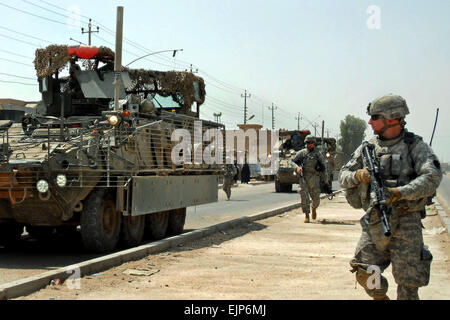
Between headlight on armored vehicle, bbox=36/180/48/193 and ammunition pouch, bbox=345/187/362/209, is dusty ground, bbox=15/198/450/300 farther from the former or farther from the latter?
headlight on armored vehicle, bbox=36/180/48/193

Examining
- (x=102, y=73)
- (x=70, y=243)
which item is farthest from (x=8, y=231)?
(x=102, y=73)

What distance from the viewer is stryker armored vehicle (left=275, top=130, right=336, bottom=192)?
27.9 metres

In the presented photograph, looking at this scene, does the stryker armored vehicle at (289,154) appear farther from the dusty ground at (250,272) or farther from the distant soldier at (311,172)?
the dusty ground at (250,272)

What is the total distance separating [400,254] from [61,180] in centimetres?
494

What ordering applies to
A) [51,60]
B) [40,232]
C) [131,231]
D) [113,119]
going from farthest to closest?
[51,60] < [40,232] < [131,231] < [113,119]

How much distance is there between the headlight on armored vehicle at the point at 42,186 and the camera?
8.34m

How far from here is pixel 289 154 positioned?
28781 millimetres

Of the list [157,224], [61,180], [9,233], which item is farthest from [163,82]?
[61,180]

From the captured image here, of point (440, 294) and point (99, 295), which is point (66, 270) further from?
point (440, 294)

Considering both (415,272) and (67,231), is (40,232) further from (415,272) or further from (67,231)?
(415,272)

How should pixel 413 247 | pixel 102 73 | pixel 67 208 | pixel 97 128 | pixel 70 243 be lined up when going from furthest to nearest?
pixel 102 73, pixel 70 243, pixel 97 128, pixel 67 208, pixel 413 247

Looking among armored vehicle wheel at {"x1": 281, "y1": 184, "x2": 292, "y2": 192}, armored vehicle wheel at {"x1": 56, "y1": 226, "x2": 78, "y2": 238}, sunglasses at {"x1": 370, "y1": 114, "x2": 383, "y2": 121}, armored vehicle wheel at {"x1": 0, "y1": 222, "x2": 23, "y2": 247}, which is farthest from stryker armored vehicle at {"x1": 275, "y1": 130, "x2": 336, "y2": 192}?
sunglasses at {"x1": 370, "y1": 114, "x2": 383, "y2": 121}

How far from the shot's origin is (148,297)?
5957 mm

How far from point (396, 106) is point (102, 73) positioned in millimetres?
8009
